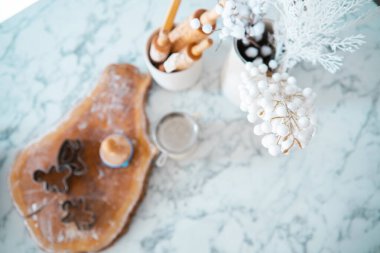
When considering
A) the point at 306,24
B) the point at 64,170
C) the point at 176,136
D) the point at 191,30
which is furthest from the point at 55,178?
the point at 306,24

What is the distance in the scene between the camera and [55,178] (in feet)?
2.24

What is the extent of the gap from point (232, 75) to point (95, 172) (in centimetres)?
29

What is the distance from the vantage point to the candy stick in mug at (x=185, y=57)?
0.59 meters

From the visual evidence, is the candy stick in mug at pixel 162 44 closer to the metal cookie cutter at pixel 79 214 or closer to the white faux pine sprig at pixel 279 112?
the white faux pine sprig at pixel 279 112

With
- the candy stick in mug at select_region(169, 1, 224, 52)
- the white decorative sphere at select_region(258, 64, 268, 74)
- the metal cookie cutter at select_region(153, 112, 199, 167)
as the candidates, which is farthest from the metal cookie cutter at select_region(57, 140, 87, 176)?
the white decorative sphere at select_region(258, 64, 268, 74)

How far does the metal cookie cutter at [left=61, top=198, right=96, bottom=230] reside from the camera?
2.15ft

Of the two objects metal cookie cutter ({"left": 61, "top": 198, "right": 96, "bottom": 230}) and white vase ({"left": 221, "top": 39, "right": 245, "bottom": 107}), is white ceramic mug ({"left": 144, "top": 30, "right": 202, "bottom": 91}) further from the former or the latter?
metal cookie cutter ({"left": 61, "top": 198, "right": 96, "bottom": 230})

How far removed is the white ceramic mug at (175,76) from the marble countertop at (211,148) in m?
0.03

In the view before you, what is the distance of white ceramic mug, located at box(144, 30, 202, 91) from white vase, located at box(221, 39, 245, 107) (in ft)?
0.16

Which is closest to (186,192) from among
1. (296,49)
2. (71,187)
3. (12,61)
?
(71,187)

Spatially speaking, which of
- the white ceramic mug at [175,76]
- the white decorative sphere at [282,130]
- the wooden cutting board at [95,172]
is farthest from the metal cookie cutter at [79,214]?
the white decorative sphere at [282,130]

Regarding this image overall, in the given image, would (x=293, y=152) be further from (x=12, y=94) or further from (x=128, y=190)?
(x=12, y=94)

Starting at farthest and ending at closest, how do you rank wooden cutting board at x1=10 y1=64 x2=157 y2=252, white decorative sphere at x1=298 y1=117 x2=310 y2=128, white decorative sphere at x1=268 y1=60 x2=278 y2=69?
Answer: 1. wooden cutting board at x1=10 y1=64 x2=157 y2=252
2. white decorative sphere at x1=268 y1=60 x2=278 y2=69
3. white decorative sphere at x1=298 y1=117 x2=310 y2=128

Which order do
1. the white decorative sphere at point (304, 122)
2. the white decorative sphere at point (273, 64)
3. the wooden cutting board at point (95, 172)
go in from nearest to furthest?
the white decorative sphere at point (304, 122) < the white decorative sphere at point (273, 64) < the wooden cutting board at point (95, 172)
